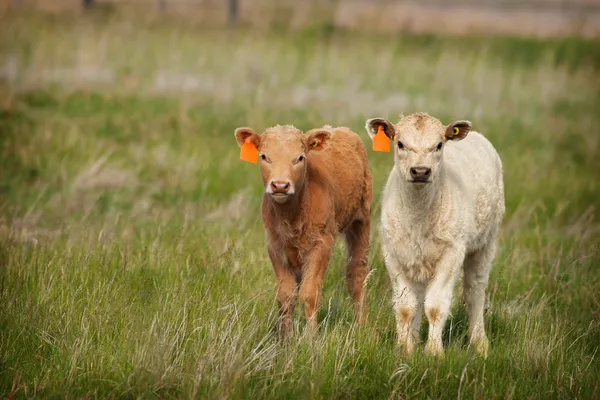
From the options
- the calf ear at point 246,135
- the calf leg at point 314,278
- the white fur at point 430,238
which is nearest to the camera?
the white fur at point 430,238

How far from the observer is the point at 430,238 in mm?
7609

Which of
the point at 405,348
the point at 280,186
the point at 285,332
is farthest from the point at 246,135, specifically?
the point at 405,348

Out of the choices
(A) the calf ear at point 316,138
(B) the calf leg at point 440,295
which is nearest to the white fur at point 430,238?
(B) the calf leg at point 440,295

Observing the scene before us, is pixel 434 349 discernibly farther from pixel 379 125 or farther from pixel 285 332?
pixel 379 125

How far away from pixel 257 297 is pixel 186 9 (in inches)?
1008

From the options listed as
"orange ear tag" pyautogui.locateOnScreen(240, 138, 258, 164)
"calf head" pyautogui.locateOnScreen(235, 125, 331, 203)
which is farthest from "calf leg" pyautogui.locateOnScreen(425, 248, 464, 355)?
"orange ear tag" pyautogui.locateOnScreen(240, 138, 258, 164)

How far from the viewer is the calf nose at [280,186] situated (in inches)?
291

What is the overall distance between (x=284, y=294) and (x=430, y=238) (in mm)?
1236

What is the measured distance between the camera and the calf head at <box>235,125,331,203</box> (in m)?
7.44

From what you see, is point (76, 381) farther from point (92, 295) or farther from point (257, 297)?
point (257, 297)

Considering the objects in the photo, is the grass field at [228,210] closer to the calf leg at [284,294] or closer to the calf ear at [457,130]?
the calf leg at [284,294]

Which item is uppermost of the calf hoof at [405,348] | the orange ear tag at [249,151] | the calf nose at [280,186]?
the orange ear tag at [249,151]

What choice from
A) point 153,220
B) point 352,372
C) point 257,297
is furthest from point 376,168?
point 352,372

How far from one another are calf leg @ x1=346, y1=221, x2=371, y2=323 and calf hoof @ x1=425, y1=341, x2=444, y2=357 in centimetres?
146
